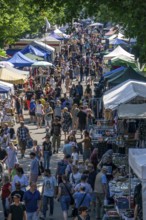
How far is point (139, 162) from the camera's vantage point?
15656 millimetres

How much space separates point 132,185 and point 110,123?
971 cm

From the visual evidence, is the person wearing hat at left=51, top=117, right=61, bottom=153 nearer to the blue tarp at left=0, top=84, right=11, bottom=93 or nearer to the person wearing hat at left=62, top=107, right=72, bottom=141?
the person wearing hat at left=62, top=107, right=72, bottom=141

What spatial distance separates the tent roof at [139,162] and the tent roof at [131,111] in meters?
6.23

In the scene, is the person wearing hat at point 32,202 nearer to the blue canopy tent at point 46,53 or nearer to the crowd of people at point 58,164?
the crowd of people at point 58,164

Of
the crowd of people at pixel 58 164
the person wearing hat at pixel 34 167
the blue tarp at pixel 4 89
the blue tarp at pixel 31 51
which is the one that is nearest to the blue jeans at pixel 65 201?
the crowd of people at pixel 58 164

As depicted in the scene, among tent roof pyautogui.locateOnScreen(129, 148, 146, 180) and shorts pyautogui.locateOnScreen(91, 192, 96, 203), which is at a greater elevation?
tent roof pyautogui.locateOnScreen(129, 148, 146, 180)

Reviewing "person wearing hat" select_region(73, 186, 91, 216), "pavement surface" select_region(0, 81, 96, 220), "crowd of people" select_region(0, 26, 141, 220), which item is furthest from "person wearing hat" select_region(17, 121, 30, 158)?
"person wearing hat" select_region(73, 186, 91, 216)

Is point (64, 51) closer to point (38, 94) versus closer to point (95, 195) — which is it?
point (38, 94)

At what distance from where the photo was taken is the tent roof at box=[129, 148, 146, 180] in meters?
15.2

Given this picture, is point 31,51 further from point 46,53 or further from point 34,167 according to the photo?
point 34,167

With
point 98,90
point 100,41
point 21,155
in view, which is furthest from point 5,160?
point 100,41

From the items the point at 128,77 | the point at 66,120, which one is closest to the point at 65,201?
the point at 66,120

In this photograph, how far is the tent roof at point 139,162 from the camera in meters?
15.2

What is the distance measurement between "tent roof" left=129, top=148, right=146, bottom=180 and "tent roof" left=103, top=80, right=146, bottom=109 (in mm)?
7977
